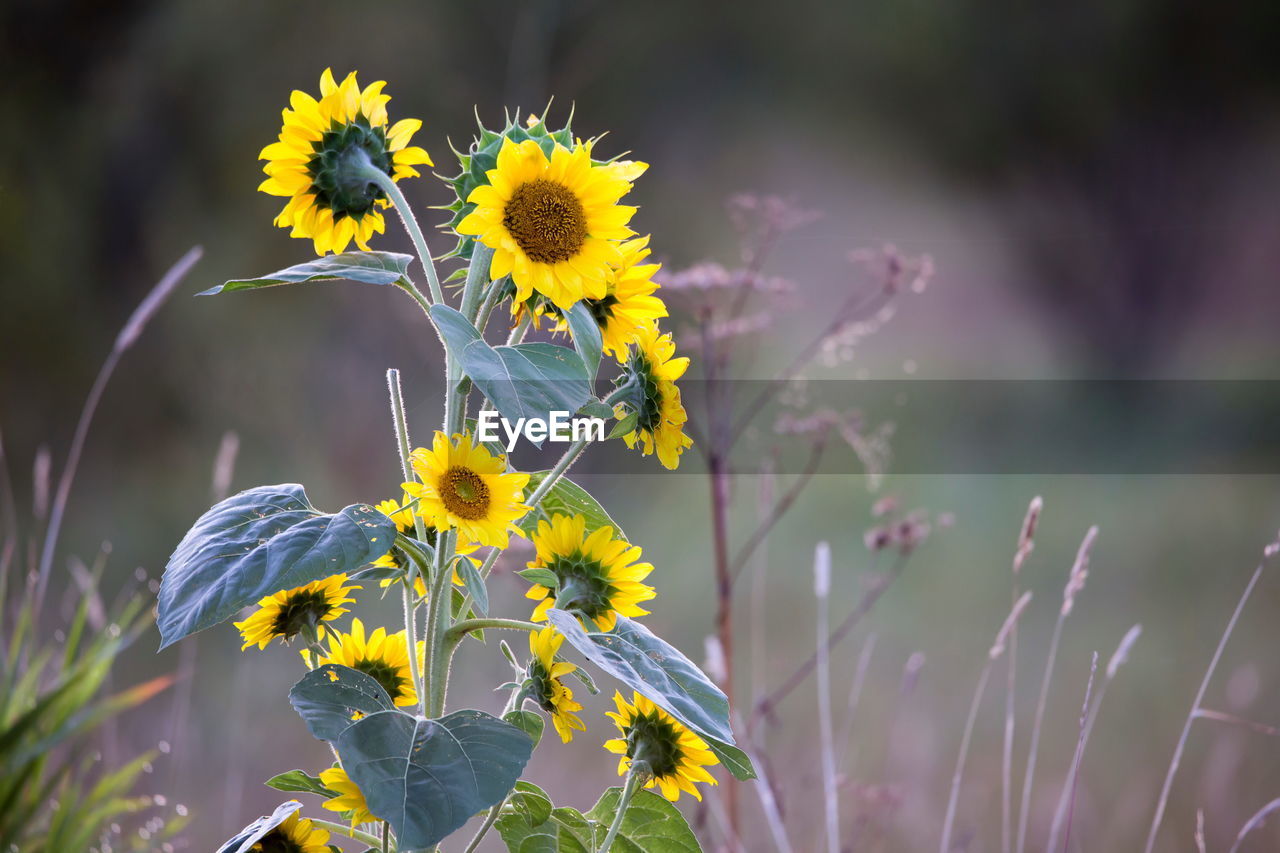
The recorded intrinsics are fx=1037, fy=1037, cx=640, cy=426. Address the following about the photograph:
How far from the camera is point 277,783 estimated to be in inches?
16.5

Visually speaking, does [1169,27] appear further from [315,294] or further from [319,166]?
[319,166]

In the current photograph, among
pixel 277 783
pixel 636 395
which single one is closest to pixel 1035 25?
pixel 636 395

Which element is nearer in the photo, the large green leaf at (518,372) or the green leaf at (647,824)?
the large green leaf at (518,372)

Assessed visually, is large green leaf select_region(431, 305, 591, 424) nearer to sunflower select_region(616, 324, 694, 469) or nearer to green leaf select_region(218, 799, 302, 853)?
sunflower select_region(616, 324, 694, 469)

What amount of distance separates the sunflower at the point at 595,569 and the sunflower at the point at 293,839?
0.40ft

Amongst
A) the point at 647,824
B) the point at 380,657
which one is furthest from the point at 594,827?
the point at 380,657

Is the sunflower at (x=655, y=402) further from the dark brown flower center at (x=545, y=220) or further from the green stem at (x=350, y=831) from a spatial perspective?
the green stem at (x=350, y=831)

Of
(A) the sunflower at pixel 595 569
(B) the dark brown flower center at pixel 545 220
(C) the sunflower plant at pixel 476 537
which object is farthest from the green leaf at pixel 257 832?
(B) the dark brown flower center at pixel 545 220

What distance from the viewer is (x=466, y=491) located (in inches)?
14.5

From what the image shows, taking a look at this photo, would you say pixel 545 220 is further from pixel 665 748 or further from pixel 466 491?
pixel 665 748

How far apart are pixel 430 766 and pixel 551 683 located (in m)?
0.09

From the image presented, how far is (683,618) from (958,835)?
41cm

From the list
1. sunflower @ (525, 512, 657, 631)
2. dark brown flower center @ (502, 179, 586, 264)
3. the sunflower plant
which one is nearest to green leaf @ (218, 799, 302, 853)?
the sunflower plant

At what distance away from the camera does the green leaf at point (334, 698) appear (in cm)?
35
